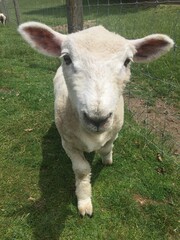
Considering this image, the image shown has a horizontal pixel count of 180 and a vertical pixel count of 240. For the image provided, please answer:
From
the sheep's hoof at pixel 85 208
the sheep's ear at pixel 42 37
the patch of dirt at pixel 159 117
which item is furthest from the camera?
the patch of dirt at pixel 159 117

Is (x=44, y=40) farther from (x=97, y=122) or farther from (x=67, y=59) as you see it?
(x=97, y=122)

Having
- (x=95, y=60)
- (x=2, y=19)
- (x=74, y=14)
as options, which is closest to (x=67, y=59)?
(x=95, y=60)

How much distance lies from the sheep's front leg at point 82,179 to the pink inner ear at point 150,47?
3.65 feet

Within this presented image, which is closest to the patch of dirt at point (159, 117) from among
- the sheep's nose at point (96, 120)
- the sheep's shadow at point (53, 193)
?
the sheep's shadow at point (53, 193)

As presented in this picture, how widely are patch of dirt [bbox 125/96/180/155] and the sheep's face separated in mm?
2139

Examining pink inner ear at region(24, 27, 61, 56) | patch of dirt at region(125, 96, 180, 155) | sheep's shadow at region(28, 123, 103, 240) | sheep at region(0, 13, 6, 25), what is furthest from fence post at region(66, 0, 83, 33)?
sheep at region(0, 13, 6, 25)

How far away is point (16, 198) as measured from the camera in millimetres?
3783

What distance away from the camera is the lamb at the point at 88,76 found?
2385 millimetres

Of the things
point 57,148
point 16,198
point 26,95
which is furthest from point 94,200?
point 26,95

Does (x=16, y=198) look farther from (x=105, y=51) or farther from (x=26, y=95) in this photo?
(x=26, y=95)

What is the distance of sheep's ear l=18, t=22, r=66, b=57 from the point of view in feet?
9.64

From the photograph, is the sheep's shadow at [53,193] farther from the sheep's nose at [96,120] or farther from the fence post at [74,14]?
the fence post at [74,14]

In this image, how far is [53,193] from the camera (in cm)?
385

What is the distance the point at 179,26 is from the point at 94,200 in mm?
7198
